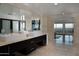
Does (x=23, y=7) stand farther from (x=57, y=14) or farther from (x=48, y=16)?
(x=57, y=14)

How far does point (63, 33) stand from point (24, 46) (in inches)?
26.0

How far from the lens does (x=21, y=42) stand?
2045mm

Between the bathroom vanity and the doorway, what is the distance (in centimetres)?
21

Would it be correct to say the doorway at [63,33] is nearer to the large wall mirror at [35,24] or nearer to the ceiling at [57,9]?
the ceiling at [57,9]

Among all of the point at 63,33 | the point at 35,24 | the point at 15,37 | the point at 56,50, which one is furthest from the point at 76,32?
the point at 15,37

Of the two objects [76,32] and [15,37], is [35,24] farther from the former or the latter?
[76,32]

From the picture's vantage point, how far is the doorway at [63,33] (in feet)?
7.00

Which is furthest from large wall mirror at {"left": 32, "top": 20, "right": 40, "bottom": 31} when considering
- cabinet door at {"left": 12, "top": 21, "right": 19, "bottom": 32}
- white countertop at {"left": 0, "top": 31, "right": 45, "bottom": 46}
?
cabinet door at {"left": 12, "top": 21, "right": 19, "bottom": 32}

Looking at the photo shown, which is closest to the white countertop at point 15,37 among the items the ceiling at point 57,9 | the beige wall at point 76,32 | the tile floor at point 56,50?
the tile floor at point 56,50

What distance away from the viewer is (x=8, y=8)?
1992 millimetres

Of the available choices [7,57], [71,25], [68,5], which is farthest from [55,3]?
[7,57]

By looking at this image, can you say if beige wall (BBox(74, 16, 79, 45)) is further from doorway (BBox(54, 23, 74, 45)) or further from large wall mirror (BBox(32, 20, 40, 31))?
large wall mirror (BBox(32, 20, 40, 31))

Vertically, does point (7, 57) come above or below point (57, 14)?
below

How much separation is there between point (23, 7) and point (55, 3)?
1.61ft
